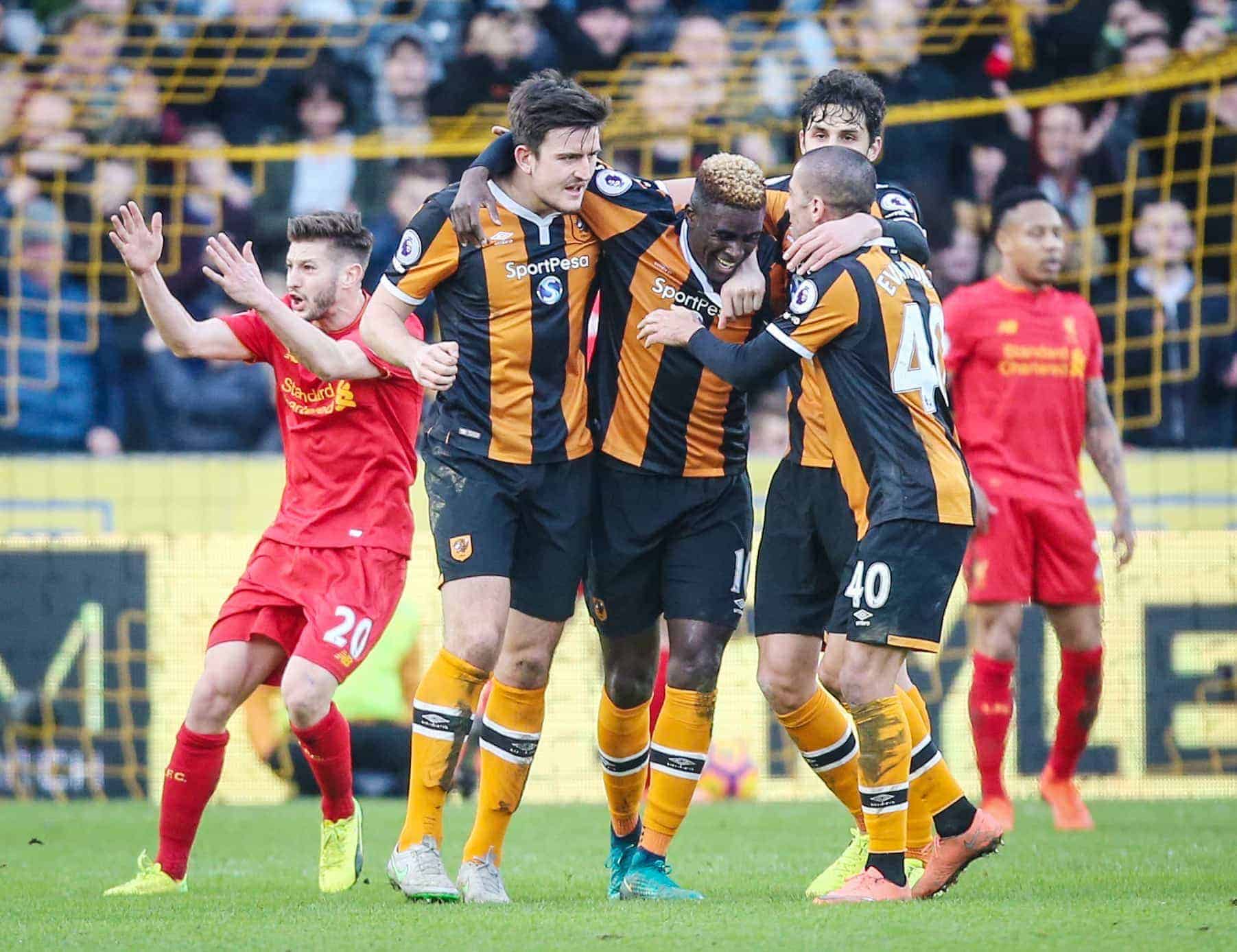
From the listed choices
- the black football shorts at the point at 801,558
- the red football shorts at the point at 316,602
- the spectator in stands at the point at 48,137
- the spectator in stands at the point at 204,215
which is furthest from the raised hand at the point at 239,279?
the spectator in stands at the point at 48,137

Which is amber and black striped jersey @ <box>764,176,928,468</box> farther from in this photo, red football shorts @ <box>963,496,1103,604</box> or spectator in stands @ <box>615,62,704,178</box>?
spectator in stands @ <box>615,62,704,178</box>

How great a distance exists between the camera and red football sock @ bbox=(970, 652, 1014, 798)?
7.46 meters

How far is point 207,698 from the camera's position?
5.46 metres

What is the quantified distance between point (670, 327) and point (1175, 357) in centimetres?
723

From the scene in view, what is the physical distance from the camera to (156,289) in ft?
17.9

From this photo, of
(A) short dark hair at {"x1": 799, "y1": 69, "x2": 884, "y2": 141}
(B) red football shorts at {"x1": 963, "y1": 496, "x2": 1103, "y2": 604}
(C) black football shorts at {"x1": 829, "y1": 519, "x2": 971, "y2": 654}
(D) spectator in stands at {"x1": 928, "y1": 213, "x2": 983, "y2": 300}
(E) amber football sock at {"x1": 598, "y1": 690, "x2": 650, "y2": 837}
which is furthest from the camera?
(D) spectator in stands at {"x1": 928, "y1": 213, "x2": 983, "y2": 300}

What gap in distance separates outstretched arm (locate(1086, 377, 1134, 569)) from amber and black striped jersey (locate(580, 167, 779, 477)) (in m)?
2.77

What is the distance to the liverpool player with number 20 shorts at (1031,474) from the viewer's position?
748 cm

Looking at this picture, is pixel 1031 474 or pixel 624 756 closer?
pixel 624 756

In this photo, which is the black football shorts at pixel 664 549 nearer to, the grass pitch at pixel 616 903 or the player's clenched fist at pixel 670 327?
the player's clenched fist at pixel 670 327

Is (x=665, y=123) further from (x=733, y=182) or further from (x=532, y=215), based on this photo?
(x=733, y=182)

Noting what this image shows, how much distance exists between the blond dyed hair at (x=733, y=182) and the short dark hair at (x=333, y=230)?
1.25 m

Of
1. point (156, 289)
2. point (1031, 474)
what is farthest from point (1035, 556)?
point (156, 289)

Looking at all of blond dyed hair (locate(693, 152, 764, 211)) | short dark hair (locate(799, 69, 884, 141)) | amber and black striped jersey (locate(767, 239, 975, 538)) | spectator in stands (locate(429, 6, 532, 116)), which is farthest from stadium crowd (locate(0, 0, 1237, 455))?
amber and black striped jersey (locate(767, 239, 975, 538))
